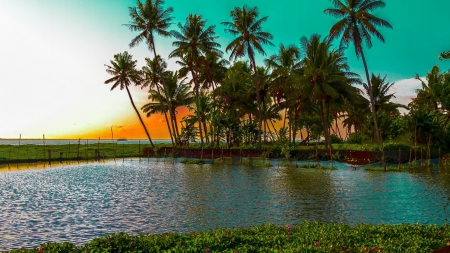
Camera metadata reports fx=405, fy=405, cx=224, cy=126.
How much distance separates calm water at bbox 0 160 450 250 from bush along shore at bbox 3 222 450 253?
165 inches

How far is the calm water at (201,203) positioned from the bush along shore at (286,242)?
420 centimetres

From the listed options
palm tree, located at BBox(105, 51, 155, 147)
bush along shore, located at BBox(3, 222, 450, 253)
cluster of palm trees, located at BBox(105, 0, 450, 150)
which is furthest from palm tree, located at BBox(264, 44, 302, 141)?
bush along shore, located at BBox(3, 222, 450, 253)

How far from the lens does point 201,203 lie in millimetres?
16531

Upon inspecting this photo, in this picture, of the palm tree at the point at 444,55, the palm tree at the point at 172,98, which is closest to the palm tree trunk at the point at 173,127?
the palm tree at the point at 172,98

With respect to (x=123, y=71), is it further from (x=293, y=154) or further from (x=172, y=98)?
(x=293, y=154)

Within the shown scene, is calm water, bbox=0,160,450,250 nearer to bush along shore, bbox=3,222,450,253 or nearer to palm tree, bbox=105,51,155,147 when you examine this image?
bush along shore, bbox=3,222,450,253

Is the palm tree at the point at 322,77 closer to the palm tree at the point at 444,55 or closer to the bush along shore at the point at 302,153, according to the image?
the bush along shore at the point at 302,153

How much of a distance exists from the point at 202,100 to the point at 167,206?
3635cm

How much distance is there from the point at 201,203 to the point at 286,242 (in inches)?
376

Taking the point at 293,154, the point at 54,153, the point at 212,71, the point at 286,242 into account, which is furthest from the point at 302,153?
the point at 286,242

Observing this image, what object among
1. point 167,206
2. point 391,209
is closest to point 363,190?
point 391,209

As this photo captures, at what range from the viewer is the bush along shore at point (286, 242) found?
662 cm

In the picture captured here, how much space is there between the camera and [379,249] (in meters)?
6.53

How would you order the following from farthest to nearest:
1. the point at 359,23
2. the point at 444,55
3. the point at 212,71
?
1. the point at 212,71
2. the point at 359,23
3. the point at 444,55
